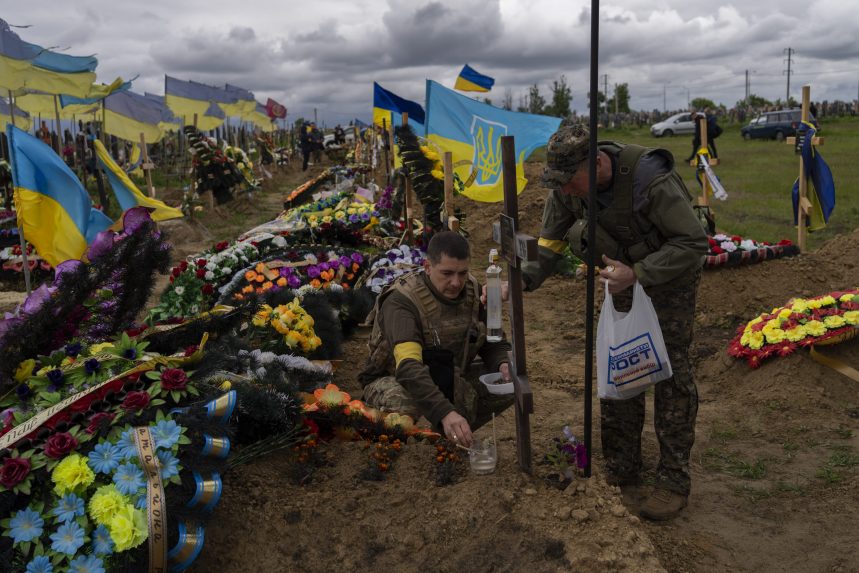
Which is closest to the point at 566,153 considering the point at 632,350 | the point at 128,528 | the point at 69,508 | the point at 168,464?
the point at 632,350

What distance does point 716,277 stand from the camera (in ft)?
26.0

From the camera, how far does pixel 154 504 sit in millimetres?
2574

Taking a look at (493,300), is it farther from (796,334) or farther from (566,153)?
(796,334)

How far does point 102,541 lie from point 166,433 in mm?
423

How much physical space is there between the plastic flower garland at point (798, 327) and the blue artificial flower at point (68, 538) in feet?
15.6

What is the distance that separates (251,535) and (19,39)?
5.98 m

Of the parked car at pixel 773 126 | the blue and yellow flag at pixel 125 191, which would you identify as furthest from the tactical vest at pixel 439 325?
the parked car at pixel 773 126

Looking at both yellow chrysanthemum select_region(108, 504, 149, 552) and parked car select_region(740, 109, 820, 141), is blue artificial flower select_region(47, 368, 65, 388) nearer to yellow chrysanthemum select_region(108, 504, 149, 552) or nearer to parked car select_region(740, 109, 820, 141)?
yellow chrysanthemum select_region(108, 504, 149, 552)

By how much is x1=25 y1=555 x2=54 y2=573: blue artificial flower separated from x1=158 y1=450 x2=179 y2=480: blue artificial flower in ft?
1.46

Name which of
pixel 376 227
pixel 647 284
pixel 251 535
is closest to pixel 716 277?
pixel 376 227

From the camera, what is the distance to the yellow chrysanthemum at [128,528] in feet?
8.18

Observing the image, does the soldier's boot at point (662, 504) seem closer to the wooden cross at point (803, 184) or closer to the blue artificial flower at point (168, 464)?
the blue artificial flower at point (168, 464)

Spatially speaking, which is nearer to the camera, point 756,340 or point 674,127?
point 756,340

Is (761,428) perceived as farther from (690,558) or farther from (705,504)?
(690,558)
